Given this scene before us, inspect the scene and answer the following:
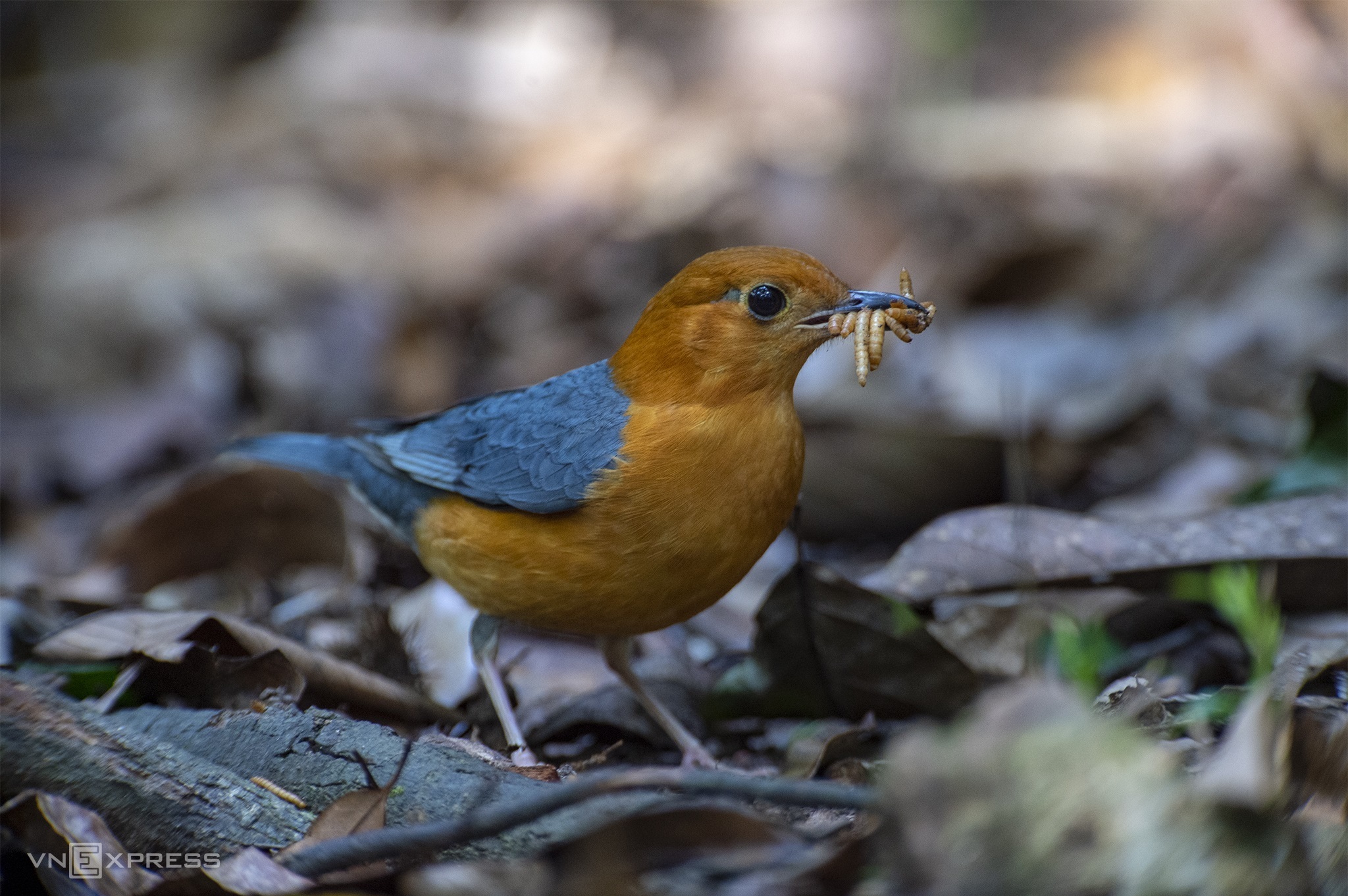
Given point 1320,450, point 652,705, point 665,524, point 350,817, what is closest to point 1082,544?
point 1320,450

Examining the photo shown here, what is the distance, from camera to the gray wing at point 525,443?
4.74 metres

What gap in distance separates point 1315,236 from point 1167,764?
8550mm

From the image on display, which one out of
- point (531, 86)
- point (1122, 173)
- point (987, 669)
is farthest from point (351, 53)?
point (987, 669)

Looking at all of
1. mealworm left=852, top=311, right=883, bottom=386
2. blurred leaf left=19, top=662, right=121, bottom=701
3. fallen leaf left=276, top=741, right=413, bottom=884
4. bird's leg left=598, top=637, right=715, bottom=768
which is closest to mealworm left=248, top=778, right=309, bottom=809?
fallen leaf left=276, top=741, right=413, bottom=884

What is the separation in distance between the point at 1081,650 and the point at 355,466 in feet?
12.0

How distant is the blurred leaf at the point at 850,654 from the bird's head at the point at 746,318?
773 mm

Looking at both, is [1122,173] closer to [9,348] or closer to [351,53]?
[351,53]

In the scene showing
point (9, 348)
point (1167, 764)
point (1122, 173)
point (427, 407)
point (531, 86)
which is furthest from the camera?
point (531, 86)

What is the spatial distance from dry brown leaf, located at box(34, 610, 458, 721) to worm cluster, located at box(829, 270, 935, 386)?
2.18 meters

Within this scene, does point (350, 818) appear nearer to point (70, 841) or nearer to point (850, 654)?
Result: point (70, 841)

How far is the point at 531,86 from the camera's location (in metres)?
15.5

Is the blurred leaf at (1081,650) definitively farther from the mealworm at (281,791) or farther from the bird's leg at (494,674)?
the mealworm at (281,791)

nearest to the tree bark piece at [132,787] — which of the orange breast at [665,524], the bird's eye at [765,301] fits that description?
the orange breast at [665,524]

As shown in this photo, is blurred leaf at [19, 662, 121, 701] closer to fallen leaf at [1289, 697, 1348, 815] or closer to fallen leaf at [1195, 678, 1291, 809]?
fallen leaf at [1195, 678, 1291, 809]
